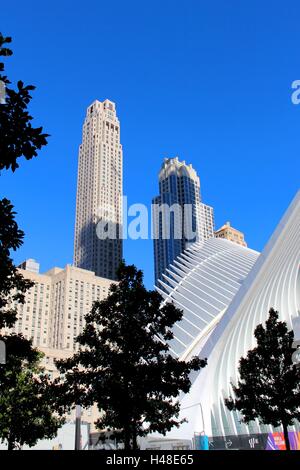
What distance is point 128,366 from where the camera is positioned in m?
17.4

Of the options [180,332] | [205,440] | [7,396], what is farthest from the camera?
[180,332]

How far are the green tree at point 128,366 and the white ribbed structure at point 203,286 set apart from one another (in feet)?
79.6

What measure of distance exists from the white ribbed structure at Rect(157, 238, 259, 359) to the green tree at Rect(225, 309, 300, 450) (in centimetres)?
1845

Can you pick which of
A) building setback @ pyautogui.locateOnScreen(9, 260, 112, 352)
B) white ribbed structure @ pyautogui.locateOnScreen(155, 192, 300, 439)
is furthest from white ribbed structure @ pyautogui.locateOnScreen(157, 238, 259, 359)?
building setback @ pyautogui.locateOnScreen(9, 260, 112, 352)

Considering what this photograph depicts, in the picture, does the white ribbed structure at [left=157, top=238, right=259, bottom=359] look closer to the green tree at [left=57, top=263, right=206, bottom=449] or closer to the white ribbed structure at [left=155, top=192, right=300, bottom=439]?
the white ribbed structure at [left=155, top=192, right=300, bottom=439]

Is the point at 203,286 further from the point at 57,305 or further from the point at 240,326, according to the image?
the point at 57,305

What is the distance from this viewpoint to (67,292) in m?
160

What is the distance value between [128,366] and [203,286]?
36334 millimetres

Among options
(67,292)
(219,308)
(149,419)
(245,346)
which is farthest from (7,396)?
(67,292)

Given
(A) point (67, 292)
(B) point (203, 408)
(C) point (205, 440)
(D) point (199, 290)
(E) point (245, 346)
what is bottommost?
(C) point (205, 440)

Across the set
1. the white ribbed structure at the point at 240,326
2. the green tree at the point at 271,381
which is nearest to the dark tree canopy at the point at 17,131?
the green tree at the point at 271,381

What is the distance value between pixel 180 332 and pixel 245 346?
10821 millimetres

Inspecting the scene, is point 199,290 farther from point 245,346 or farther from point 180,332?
point 245,346

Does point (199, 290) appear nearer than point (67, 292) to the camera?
Yes
